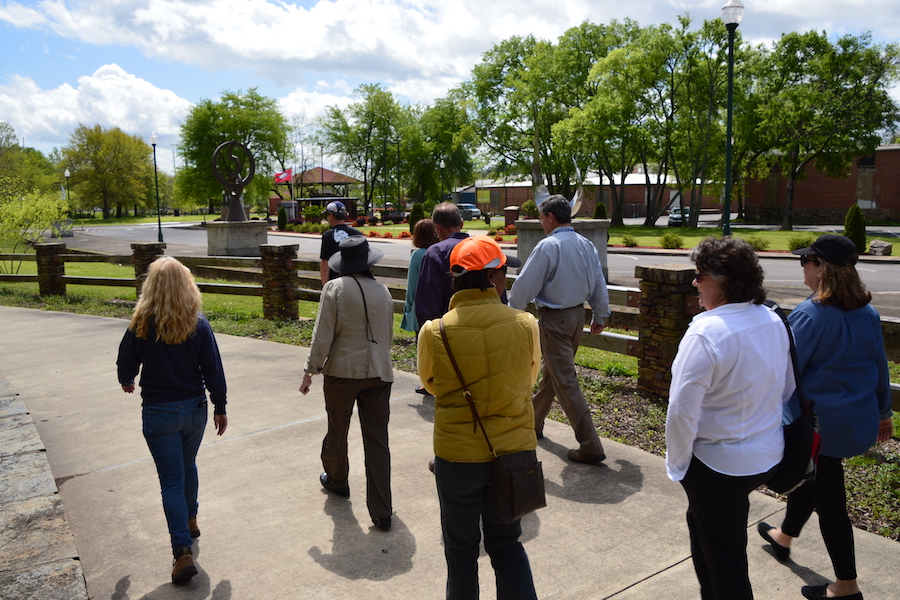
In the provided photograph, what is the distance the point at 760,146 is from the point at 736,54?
5378 millimetres

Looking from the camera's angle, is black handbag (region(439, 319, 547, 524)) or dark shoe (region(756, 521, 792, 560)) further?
dark shoe (region(756, 521, 792, 560))

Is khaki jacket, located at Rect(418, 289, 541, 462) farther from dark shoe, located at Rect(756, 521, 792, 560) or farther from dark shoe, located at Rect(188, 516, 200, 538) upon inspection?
dark shoe, located at Rect(188, 516, 200, 538)

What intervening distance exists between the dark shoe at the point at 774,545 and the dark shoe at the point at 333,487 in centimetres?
256

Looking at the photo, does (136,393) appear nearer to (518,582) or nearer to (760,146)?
(518,582)

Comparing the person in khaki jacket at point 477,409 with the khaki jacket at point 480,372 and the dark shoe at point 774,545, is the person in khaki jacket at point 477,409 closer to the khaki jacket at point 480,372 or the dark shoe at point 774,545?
the khaki jacket at point 480,372

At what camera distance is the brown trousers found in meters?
4.71

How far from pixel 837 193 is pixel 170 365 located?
53489 millimetres

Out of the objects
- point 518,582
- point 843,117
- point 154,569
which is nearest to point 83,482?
point 154,569

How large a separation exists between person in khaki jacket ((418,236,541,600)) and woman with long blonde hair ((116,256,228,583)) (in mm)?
1497

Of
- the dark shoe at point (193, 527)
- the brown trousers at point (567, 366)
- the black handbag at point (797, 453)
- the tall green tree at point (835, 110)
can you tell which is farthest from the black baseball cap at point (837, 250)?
→ the tall green tree at point (835, 110)

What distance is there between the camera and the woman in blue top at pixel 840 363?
2.94 metres

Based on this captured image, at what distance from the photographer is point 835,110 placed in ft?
118

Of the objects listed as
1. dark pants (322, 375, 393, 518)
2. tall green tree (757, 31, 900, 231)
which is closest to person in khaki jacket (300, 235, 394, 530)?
dark pants (322, 375, 393, 518)

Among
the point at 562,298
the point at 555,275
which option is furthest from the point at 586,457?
the point at 555,275
